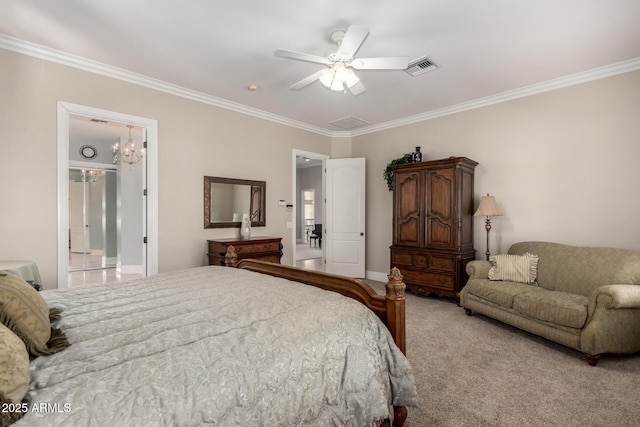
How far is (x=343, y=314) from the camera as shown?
171 centimetres

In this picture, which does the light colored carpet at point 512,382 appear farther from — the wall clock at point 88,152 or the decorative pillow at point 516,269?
the wall clock at point 88,152

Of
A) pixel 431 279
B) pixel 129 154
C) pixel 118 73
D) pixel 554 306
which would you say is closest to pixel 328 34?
pixel 118 73

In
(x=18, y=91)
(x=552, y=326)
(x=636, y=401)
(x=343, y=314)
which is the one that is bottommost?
(x=636, y=401)

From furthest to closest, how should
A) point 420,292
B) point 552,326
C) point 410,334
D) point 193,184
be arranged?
1. point 420,292
2. point 193,184
3. point 410,334
4. point 552,326

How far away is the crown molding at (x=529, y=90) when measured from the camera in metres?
3.55

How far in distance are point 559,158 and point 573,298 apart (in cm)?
188

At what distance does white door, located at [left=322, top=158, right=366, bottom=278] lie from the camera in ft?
19.7

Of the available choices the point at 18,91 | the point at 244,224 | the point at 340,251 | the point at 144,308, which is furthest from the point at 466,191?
the point at 18,91

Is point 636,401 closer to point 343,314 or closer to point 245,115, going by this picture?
point 343,314

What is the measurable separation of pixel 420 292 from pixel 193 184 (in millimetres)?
3652

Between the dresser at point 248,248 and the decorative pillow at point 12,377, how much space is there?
3169mm

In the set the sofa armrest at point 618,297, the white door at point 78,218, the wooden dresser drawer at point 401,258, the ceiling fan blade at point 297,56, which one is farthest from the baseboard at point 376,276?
the white door at point 78,218

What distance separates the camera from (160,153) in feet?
13.3

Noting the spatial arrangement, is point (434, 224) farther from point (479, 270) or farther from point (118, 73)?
point (118, 73)
